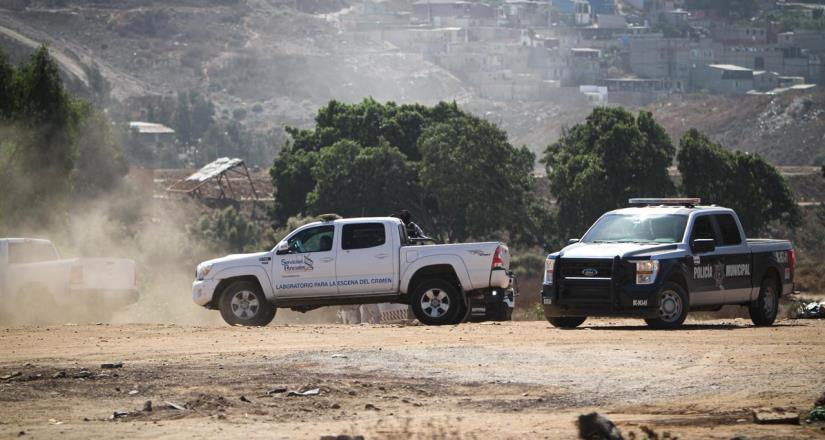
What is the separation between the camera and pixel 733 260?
886 inches

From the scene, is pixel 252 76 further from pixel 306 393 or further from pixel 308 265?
pixel 306 393

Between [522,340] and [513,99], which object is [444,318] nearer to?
[522,340]

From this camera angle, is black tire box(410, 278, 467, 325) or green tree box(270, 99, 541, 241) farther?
green tree box(270, 99, 541, 241)

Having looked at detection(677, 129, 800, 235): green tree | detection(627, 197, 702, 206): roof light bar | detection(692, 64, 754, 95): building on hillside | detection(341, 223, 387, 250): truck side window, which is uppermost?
detection(692, 64, 754, 95): building on hillside

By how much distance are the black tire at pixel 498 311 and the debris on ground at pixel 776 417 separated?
404 inches

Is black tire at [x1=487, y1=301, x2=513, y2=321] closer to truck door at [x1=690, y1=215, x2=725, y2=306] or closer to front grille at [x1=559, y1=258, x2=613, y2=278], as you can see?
front grille at [x1=559, y1=258, x2=613, y2=278]

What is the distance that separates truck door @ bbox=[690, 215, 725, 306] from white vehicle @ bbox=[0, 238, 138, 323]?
41.9ft

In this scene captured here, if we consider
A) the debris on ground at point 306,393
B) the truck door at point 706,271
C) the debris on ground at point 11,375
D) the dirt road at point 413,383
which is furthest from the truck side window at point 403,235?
the debris on ground at point 306,393

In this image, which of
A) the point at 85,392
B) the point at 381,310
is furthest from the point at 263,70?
the point at 85,392

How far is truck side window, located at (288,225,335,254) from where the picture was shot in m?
23.9

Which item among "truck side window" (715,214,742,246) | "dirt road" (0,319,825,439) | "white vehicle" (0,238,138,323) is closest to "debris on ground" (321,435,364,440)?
"dirt road" (0,319,825,439)

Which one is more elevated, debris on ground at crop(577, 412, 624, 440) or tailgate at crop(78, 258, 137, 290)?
debris on ground at crop(577, 412, 624, 440)

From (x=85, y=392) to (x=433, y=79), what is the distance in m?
182

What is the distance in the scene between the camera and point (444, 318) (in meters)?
23.5
